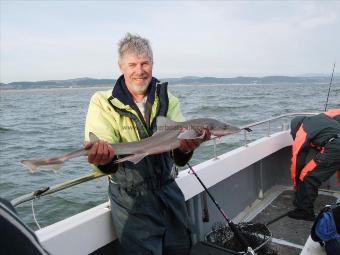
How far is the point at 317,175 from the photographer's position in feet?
17.6

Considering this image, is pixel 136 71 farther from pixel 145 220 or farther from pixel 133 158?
pixel 145 220

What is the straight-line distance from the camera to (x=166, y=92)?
314cm

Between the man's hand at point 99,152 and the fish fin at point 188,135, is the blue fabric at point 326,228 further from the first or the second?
the man's hand at point 99,152

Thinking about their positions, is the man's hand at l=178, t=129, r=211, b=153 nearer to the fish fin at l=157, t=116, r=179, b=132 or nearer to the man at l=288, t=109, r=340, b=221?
the fish fin at l=157, t=116, r=179, b=132

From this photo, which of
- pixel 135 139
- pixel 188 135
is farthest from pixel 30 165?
pixel 188 135

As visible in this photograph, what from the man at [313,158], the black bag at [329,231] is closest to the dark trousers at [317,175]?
the man at [313,158]

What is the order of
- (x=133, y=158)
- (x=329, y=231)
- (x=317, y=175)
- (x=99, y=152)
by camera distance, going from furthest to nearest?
1. (x=317, y=175)
2. (x=329, y=231)
3. (x=133, y=158)
4. (x=99, y=152)

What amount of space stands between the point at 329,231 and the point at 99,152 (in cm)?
272

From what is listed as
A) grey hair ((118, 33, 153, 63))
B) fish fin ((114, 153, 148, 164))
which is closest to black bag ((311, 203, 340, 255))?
fish fin ((114, 153, 148, 164))

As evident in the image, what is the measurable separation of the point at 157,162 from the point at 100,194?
6.31 m

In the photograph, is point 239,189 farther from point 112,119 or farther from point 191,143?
point 112,119

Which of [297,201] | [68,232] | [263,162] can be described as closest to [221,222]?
[297,201]

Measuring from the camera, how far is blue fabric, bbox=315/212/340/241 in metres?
3.93

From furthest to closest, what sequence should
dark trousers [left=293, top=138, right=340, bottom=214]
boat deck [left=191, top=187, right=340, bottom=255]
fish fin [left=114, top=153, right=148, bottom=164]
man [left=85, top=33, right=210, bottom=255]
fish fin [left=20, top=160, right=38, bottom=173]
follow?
dark trousers [left=293, top=138, right=340, bottom=214] < boat deck [left=191, top=187, right=340, bottom=255] < man [left=85, top=33, right=210, bottom=255] < fish fin [left=114, top=153, right=148, bottom=164] < fish fin [left=20, top=160, right=38, bottom=173]
